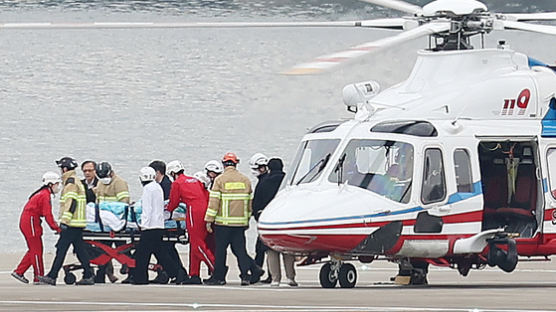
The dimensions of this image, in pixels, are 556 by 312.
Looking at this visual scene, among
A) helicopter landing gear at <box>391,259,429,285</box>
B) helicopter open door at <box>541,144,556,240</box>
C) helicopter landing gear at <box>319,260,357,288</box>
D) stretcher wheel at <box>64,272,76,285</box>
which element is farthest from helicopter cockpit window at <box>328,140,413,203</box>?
stretcher wheel at <box>64,272,76,285</box>

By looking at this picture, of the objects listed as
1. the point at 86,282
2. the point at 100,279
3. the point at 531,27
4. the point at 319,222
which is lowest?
the point at 100,279

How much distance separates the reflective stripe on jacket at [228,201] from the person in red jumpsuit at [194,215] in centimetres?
32

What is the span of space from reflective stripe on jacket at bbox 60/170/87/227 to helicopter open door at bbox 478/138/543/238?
14.7 feet

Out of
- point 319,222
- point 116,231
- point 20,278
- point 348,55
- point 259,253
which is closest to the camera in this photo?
point 348,55

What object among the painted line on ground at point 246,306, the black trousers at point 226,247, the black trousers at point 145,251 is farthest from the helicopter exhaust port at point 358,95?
the painted line on ground at point 246,306

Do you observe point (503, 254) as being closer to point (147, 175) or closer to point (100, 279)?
point (147, 175)

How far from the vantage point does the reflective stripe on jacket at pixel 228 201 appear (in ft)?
51.9

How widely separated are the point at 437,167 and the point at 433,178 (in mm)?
125

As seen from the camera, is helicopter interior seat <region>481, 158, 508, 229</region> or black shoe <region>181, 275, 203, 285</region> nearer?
helicopter interior seat <region>481, 158, 508, 229</region>

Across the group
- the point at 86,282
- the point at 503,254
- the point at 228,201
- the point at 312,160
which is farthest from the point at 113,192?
the point at 503,254

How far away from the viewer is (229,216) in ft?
51.9

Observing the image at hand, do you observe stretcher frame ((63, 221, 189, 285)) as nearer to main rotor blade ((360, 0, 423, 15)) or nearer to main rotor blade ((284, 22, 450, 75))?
main rotor blade ((360, 0, 423, 15))

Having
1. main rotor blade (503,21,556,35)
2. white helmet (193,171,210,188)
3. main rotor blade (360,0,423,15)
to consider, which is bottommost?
white helmet (193,171,210,188)

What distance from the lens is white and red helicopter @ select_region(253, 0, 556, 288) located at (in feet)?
47.7
